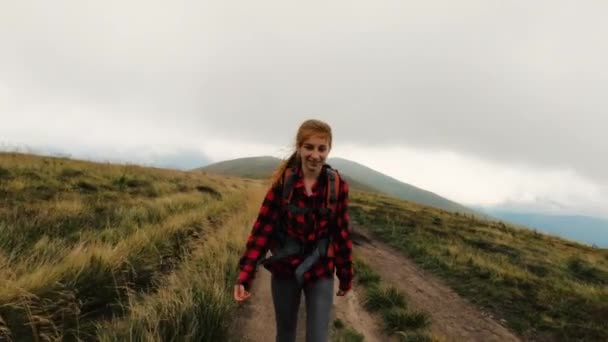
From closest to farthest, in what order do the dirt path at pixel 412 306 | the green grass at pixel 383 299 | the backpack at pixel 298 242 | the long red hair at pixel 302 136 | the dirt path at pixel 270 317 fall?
1. the backpack at pixel 298 242
2. the long red hair at pixel 302 136
3. the dirt path at pixel 270 317
4. the dirt path at pixel 412 306
5. the green grass at pixel 383 299

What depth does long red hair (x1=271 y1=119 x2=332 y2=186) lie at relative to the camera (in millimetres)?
3787

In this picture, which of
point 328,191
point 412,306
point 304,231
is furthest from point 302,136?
point 412,306

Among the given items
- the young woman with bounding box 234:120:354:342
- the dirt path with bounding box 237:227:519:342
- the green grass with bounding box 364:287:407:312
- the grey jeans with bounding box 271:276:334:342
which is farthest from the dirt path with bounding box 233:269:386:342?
the young woman with bounding box 234:120:354:342

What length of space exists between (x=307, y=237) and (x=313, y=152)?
82 centimetres

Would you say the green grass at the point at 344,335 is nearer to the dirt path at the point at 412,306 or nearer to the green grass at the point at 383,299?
the dirt path at the point at 412,306

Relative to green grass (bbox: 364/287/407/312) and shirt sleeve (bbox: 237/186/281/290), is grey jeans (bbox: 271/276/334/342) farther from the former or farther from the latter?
green grass (bbox: 364/287/407/312)

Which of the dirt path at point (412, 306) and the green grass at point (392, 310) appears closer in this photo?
the dirt path at point (412, 306)

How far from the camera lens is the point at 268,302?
7.13 m

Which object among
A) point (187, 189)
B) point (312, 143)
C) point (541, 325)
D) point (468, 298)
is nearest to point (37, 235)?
point (312, 143)

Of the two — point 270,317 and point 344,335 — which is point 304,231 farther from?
point 270,317

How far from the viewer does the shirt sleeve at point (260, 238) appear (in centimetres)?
373

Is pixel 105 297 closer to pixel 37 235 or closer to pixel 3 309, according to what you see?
pixel 3 309

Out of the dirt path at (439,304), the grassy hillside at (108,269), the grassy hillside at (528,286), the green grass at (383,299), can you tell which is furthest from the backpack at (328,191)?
the grassy hillside at (528,286)

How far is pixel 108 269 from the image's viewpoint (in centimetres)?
574
